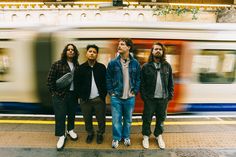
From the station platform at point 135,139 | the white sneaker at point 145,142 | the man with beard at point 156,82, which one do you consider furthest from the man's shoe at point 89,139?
the man with beard at point 156,82

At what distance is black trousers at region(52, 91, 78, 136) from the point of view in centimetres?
463

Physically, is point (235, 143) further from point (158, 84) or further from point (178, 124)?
point (158, 84)

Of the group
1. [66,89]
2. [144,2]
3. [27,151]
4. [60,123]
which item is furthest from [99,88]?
[144,2]

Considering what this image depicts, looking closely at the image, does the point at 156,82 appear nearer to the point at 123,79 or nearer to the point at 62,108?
the point at 123,79

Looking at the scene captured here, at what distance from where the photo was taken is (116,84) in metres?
4.59

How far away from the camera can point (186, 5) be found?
1661cm

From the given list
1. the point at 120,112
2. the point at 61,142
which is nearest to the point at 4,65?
the point at 61,142

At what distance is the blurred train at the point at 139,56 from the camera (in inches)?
234

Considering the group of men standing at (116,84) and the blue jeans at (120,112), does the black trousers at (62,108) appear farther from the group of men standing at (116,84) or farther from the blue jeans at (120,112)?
the blue jeans at (120,112)

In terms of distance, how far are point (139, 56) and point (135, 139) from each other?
5.77 ft

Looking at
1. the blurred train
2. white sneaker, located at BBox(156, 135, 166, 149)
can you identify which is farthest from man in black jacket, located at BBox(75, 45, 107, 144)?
the blurred train

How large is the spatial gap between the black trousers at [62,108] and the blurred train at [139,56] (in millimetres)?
1406

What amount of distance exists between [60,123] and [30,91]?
1821mm

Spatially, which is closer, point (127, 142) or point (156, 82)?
point (156, 82)
